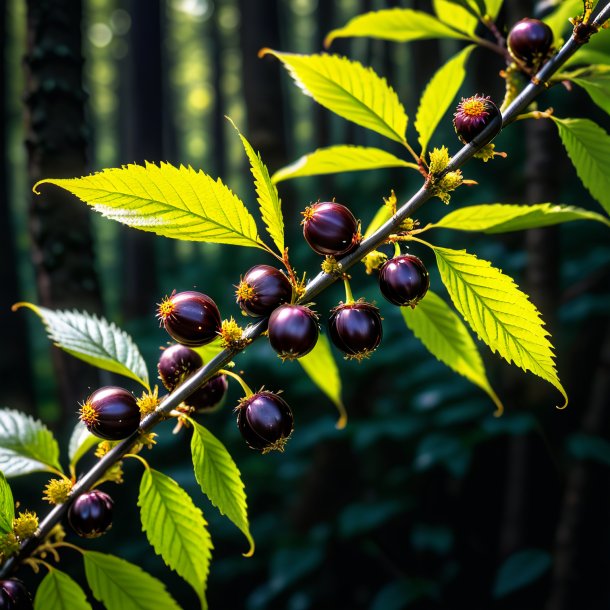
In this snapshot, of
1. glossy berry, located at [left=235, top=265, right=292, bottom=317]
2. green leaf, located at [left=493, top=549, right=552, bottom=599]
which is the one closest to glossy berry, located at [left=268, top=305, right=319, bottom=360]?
glossy berry, located at [left=235, top=265, right=292, bottom=317]

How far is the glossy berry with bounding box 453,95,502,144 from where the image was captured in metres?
0.88

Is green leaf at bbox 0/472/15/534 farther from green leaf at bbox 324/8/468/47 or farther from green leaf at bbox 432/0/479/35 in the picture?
green leaf at bbox 432/0/479/35

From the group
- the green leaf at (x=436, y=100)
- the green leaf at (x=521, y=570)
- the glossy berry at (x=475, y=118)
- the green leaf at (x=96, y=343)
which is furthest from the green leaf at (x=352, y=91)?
the green leaf at (x=521, y=570)

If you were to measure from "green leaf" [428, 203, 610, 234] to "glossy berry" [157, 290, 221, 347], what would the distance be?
0.37 metres

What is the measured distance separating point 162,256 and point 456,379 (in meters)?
18.4

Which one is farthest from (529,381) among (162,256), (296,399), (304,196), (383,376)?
(162,256)

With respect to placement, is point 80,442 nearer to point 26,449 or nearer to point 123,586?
point 26,449

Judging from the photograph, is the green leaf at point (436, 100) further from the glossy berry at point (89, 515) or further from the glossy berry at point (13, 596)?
the glossy berry at point (13, 596)

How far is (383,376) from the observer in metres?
5.00

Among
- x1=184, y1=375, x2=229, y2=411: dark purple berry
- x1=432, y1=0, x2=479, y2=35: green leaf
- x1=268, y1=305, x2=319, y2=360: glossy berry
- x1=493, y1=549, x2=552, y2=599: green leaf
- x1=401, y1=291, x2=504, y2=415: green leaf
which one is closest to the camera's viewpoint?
x1=268, y1=305, x2=319, y2=360: glossy berry

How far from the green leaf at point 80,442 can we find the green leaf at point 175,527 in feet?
0.54

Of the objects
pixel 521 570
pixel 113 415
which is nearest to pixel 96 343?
pixel 113 415

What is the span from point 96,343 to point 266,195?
19.2 inches

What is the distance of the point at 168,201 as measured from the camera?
2.81 ft
